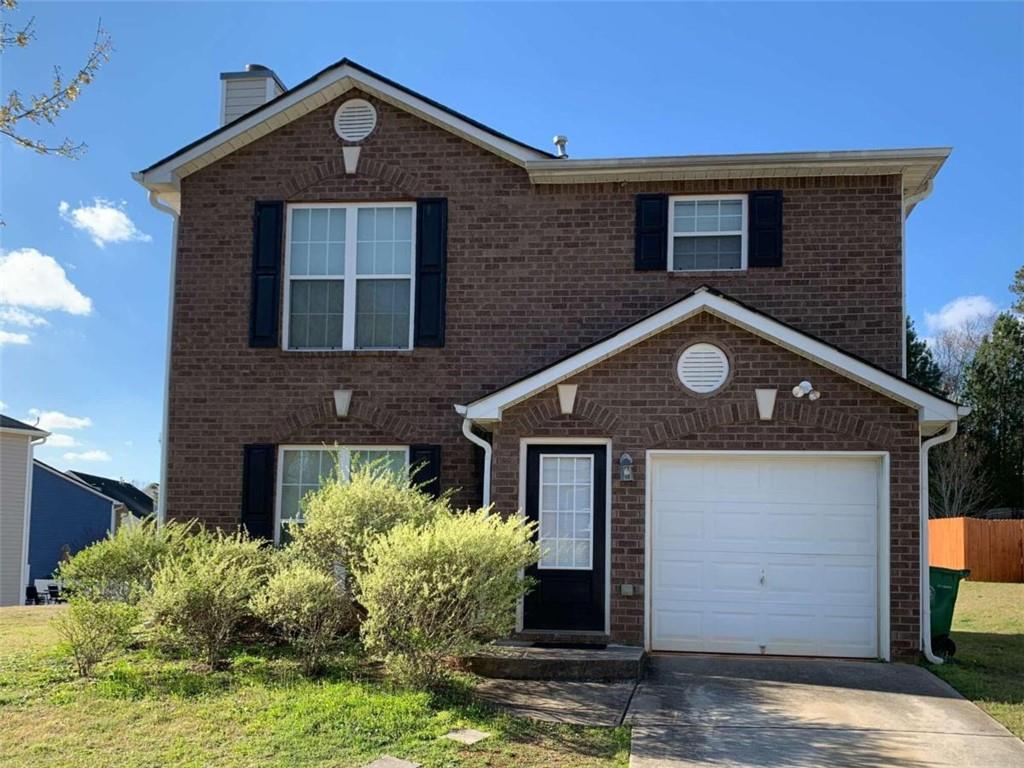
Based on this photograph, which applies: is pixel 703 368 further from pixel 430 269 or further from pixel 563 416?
pixel 430 269

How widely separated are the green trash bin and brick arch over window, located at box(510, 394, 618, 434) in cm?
412

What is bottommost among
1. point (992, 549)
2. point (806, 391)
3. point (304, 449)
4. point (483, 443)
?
point (992, 549)

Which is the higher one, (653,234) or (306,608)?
(653,234)

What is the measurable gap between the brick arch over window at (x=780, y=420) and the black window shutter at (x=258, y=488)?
16.6 ft

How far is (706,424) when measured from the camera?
10.5 m

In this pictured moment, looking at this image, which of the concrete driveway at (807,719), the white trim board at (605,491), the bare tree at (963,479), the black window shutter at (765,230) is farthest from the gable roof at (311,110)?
the bare tree at (963,479)

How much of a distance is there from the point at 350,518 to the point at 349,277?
14.0 feet

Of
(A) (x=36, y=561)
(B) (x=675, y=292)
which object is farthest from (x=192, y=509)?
(A) (x=36, y=561)

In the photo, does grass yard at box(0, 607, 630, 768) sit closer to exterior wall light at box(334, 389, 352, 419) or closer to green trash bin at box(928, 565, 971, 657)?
exterior wall light at box(334, 389, 352, 419)

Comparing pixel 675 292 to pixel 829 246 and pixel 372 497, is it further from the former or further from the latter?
pixel 372 497

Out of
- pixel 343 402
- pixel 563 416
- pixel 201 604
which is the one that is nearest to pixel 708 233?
pixel 563 416

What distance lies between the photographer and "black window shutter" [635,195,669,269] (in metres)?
12.1

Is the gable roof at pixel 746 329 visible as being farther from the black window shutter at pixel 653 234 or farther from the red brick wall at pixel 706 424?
the black window shutter at pixel 653 234

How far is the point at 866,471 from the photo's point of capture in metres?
10.5
